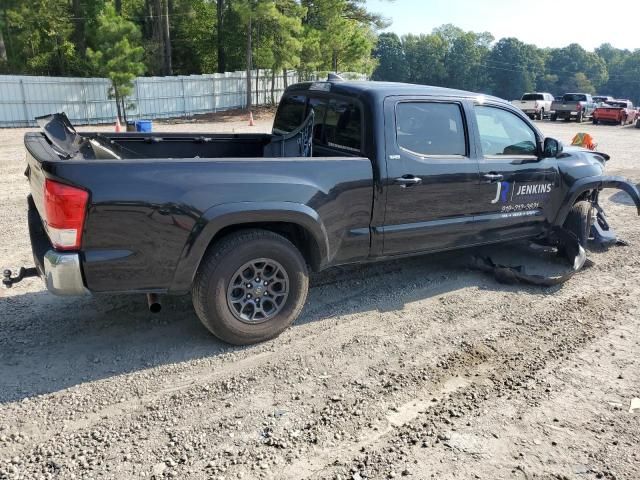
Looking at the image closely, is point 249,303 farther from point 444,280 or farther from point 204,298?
point 444,280

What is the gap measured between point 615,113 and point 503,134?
33.7 meters

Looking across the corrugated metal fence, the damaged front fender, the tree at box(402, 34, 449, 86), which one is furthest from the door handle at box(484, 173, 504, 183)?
the tree at box(402, 34, 449, 86)

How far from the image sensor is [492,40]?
4702 inches

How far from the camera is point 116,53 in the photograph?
2219cm

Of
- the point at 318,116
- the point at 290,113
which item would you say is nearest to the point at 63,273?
the point at 318,116

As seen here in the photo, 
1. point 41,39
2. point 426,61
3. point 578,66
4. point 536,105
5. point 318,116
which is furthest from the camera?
point 578,66

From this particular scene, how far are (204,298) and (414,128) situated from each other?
2243 millimetres

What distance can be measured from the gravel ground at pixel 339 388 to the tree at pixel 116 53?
19841 mm

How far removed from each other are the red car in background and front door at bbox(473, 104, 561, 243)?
109 ft

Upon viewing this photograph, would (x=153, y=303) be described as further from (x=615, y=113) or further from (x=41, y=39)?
(x=615, y=113)

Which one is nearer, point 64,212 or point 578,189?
point 64,212

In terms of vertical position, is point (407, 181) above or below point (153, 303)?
above

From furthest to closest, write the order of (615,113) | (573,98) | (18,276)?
(573,98)
(615,113)
(18,276)

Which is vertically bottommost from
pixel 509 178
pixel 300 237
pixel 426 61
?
pixel 300 237
